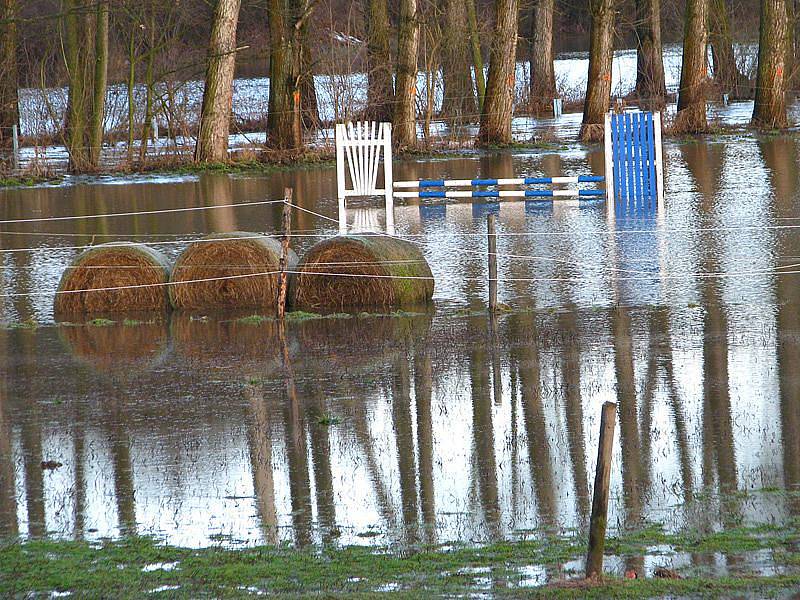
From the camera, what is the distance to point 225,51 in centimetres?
3045

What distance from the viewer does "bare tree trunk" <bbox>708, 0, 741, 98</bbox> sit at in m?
48.9

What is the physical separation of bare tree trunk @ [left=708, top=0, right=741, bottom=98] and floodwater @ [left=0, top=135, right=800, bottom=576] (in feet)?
108

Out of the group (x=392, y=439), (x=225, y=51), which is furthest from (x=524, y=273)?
(x=225, y=51)

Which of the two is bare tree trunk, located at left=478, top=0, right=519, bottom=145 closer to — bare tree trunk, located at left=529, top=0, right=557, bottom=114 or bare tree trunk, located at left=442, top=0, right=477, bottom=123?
bare tree trunk, located at left=442, top=0, right=477, bottom=123

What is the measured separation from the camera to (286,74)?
110 feet

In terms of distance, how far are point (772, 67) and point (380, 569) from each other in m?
31.0

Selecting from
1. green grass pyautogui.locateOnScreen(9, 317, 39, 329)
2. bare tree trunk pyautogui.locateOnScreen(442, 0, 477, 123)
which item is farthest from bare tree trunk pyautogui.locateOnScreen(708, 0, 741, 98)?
green grass pyautogui.locateOnScreen(9, 317, 39, 329)

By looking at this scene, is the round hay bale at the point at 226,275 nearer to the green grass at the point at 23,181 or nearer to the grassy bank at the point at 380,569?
the grassy bank at the point at 380,569

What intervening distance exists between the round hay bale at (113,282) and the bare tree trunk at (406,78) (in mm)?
19370

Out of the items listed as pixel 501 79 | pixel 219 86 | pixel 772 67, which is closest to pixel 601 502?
pixel 219 86

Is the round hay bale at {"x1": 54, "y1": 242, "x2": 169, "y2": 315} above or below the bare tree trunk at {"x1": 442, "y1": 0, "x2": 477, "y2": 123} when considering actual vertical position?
below

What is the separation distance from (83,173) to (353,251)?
1883 cm

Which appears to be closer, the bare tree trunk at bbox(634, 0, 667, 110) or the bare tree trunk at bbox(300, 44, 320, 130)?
the bare tree trunk at bbox(300, 44, 320, 130)

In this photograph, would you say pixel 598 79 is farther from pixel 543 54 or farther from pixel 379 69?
pixel 543 54
